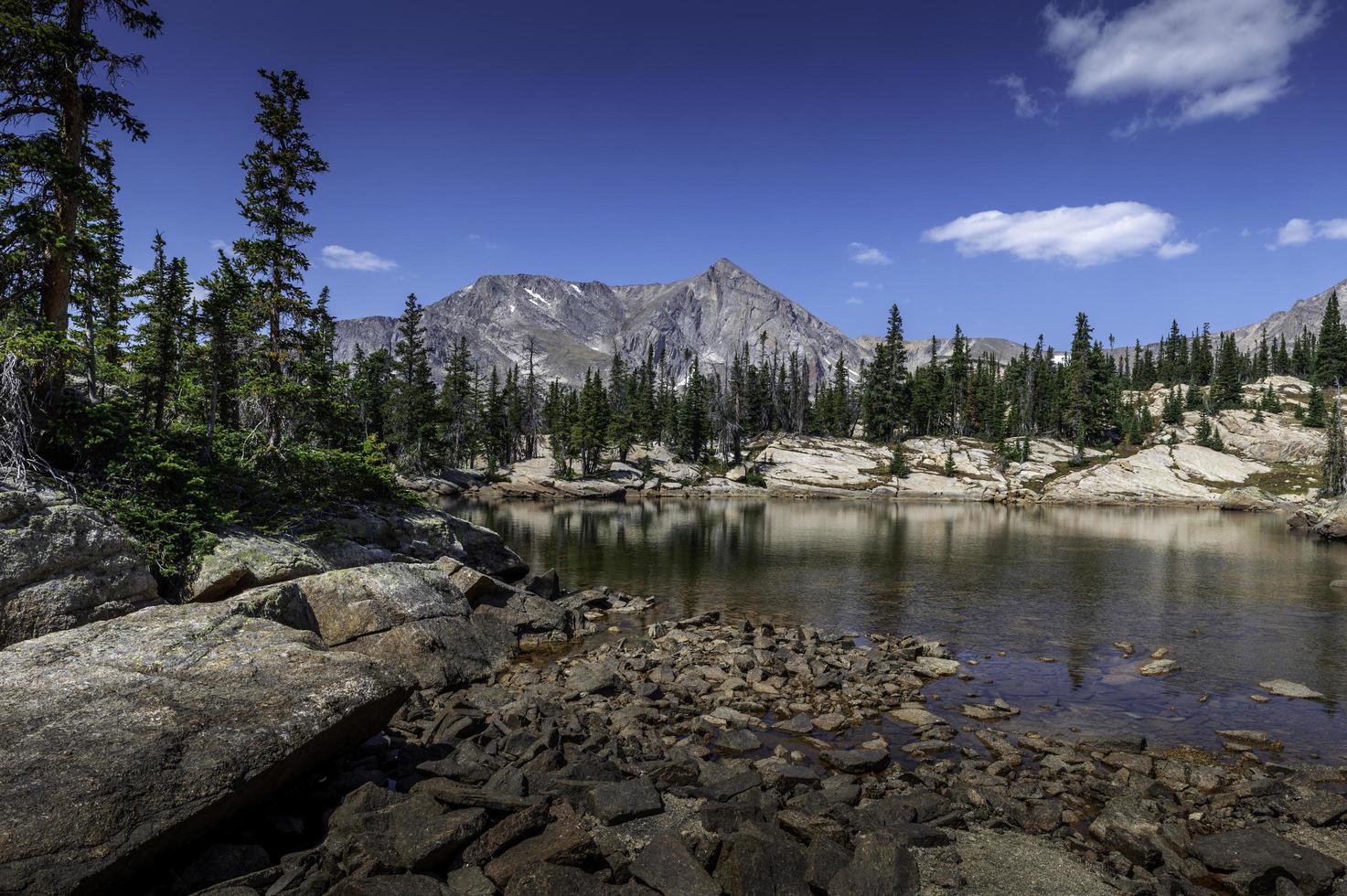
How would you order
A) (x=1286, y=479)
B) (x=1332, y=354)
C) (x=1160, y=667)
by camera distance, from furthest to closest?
1. (x=1332, y=354)
2. (x=1286, y=479)
3. (x=1160, y=667)

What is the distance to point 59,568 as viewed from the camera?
1387cm

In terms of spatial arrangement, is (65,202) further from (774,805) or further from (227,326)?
(774,805)

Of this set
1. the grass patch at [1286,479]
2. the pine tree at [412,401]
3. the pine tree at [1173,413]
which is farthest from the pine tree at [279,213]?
the pine tree at [1173,413]

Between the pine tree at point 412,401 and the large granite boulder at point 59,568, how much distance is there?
7304cm

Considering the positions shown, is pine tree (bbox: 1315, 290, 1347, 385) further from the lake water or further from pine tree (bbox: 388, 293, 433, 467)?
pine tree (bbox: 388, 293, 433, 467)

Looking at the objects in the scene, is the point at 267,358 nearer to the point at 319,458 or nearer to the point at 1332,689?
the point at 319,458

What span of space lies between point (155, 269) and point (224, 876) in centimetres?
5723

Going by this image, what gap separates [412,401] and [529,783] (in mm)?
83437

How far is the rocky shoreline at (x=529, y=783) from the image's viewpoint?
810 centimetres

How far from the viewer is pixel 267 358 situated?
1198 inches

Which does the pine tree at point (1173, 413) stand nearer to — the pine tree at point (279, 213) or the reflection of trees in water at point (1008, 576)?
the reflection of trees in water at point (1008, 576)

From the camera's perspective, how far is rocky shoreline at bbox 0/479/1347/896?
319 inches

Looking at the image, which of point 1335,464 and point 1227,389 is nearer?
point 1335,464

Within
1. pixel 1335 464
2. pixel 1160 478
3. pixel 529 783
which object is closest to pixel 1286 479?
pixel 1335 464
